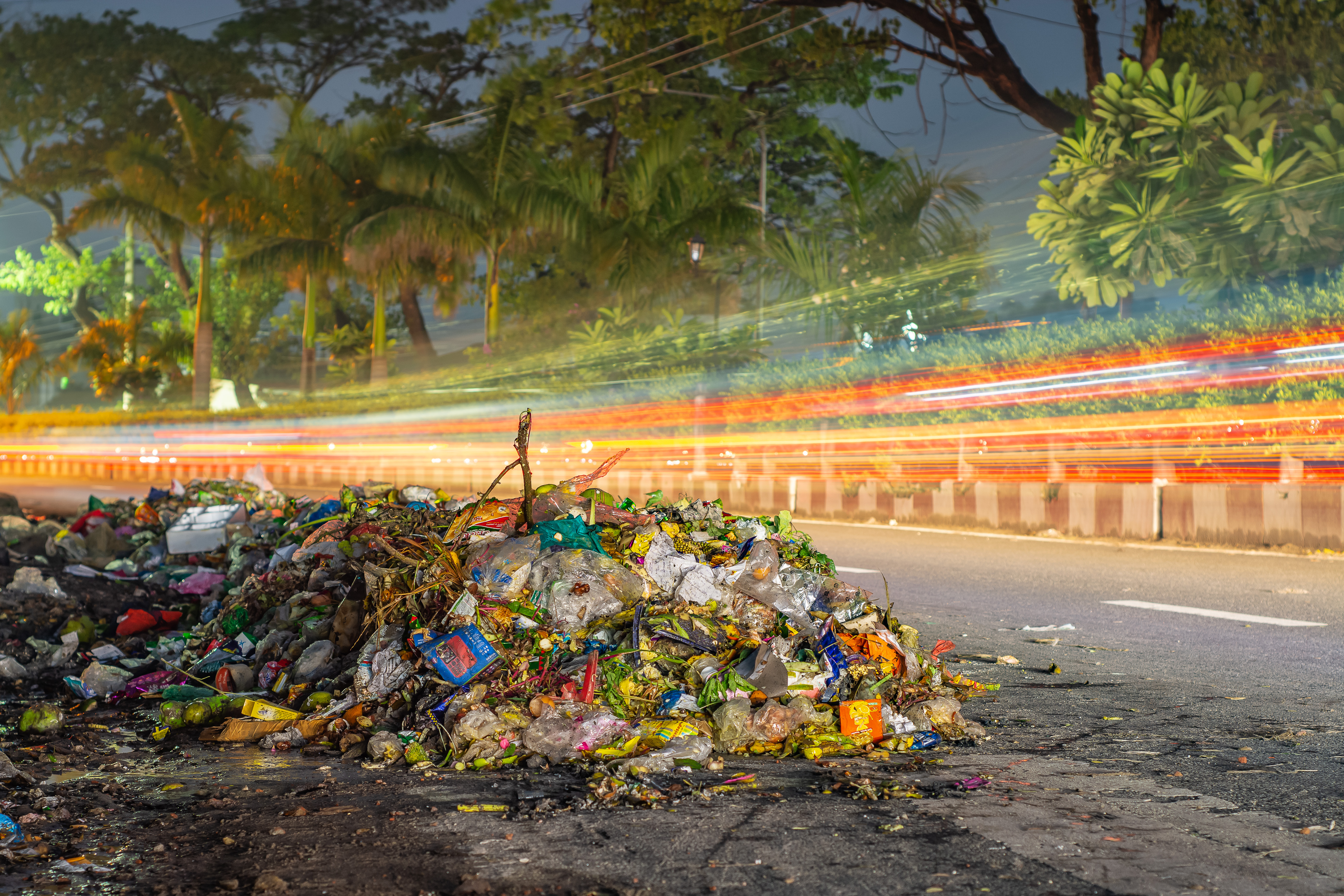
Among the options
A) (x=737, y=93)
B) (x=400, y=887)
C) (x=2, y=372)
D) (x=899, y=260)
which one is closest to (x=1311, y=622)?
(x=400, y=887)

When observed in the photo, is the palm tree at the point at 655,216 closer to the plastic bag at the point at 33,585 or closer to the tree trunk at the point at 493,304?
the tree trunk at the point at 493,304

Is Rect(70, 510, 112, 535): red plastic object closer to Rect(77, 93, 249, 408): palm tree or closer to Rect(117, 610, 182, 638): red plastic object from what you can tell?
Rect(117, 610, 182, 638): red plastic object

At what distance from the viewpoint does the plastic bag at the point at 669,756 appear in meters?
3.98

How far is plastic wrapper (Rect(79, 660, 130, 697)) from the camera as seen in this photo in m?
5.63

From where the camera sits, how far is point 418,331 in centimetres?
4353

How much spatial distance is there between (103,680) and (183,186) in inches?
1418

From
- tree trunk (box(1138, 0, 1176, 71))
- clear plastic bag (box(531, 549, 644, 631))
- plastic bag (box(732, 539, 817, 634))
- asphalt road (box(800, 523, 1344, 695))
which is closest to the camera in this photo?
clear plastic bag (box(531, 549, 644, 631))

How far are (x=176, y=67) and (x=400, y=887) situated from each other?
51.4 meters

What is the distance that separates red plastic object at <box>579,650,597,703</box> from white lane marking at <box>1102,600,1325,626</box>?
4786mm

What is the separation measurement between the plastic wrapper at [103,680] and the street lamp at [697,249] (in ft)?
71.3

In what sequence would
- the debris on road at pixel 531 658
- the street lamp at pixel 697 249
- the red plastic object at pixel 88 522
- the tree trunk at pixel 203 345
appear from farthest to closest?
the tree trunk at pixel 203 345, the street lamp at pixel 697 249, the red plastic object at pixel 88 522, the debris on road at pixel 531 658

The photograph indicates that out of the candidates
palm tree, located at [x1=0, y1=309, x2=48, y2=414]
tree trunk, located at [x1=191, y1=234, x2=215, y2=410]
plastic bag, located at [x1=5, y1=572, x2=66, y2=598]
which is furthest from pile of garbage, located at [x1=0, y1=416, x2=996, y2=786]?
palm tree, located at [x1=0, y1=309, x2=48, y2=414]

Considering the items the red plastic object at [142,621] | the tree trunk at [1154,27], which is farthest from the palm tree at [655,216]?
the red plastic object at [142,621]

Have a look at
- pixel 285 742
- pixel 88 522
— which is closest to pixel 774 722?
pixel 285 742
